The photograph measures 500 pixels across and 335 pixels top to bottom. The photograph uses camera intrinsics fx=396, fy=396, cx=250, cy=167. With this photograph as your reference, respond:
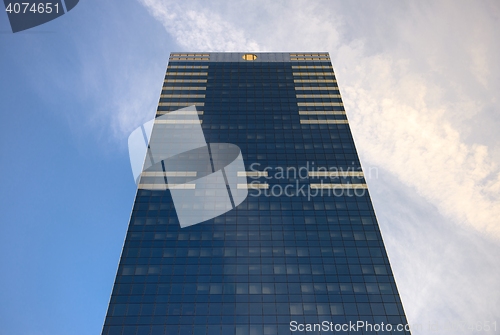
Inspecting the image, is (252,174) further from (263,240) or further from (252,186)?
(263,240)

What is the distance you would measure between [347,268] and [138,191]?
45643 mm

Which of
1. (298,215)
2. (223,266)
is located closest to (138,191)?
(223,266)

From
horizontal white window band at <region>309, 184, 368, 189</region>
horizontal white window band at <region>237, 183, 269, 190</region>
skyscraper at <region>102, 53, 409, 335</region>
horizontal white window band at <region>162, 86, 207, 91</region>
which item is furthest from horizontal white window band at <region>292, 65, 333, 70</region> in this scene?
horizontal white window band at <region>237, 183, 269, 190</region>

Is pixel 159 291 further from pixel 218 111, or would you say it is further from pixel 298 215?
pixel 218 111

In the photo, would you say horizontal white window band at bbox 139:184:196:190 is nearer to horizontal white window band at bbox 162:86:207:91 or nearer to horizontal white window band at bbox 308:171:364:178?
horizontal white window band at bbox 308:171:364:178

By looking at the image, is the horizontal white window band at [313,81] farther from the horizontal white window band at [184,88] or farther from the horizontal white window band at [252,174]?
the horizontal white window band at [252,174]

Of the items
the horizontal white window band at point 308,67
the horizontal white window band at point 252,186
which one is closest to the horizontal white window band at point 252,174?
the horizontal white window band at point 252,186

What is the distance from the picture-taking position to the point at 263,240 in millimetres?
77062

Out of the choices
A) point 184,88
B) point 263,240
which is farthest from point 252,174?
point 184,88

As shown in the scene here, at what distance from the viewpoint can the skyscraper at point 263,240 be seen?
6650 centimetres

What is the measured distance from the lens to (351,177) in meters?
88.0

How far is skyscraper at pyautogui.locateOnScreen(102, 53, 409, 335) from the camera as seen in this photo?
66500 mm

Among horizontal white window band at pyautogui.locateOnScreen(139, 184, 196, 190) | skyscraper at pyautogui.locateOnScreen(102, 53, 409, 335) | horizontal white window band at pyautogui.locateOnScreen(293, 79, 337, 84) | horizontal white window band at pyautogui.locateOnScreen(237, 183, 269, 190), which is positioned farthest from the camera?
horizontal white window band at pyautogui.locateOnScreen(293, 79, 337, 84)

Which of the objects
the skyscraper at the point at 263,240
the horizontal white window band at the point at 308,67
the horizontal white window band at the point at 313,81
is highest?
the horizontal white window band at the point at 308,67
